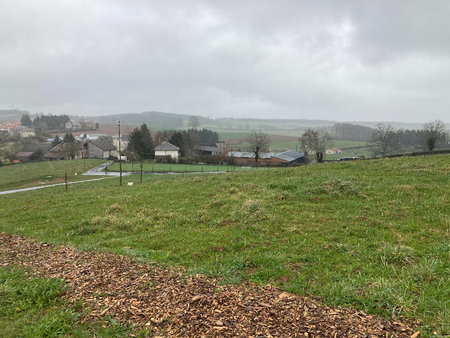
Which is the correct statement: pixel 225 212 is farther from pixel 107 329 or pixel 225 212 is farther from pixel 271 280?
pixel 107 329

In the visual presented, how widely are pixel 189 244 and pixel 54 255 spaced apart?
474cm

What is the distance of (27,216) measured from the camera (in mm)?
17516

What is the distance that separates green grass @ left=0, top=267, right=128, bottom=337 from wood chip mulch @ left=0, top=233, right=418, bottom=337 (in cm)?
26

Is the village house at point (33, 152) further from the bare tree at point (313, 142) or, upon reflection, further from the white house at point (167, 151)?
the bare tree at point (313, 142)

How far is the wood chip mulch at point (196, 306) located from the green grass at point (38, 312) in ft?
0.87

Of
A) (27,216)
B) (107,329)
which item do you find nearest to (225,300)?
(107,329)

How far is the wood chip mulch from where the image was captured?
5117mm

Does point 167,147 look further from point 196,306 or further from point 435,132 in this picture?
point 196,306

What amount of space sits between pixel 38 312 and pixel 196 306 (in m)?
3.58

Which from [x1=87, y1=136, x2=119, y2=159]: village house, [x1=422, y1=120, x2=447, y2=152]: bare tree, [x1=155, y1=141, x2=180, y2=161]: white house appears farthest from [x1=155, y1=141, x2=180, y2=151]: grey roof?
[x1=422, y1=120, x2=447, y2=152]: bare tree

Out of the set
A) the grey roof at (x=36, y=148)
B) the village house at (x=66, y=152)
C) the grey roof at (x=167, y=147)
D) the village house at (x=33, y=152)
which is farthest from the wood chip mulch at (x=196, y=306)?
the grey roof at (x=36, y=148)

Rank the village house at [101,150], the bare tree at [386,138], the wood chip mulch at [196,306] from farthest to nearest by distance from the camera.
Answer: the village house at [101,150] → the bare tree at [386,138] → the wood chip mulch at [196,306]

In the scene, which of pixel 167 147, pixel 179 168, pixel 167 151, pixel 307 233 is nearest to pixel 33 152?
pixel 167 147

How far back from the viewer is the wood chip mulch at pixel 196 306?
5.12m
